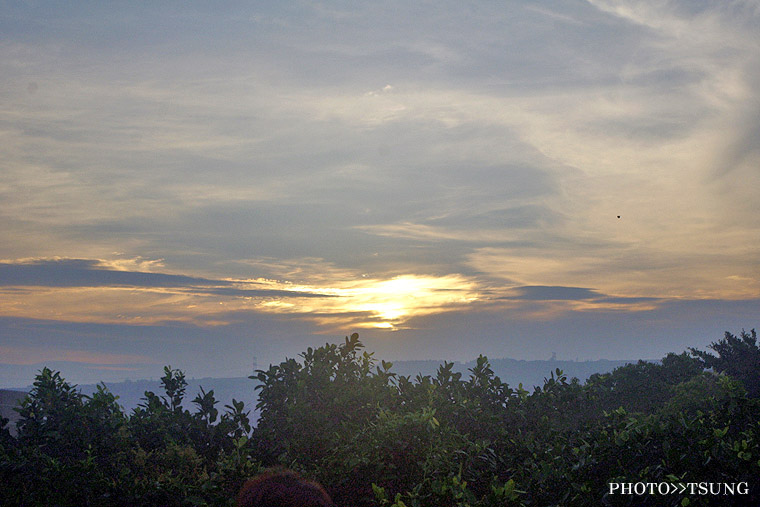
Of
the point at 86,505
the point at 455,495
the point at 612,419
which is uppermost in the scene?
Result: the point at 612,419

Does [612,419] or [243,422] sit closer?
[612,419]

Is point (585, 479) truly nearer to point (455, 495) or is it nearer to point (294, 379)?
point (455, 495)

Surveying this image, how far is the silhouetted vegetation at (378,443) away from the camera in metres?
8.35

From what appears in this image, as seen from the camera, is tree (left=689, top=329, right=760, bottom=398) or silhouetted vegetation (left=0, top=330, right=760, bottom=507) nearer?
silhouetted vegetation (left=0, top=330, right=760, bottom=507)

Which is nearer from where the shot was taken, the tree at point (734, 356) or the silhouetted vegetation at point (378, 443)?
the silhouetted vegetation at point (378, 443)

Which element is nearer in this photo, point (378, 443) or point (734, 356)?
point (378, 443)

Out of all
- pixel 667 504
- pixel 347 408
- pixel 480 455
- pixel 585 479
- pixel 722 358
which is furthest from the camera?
pixel 722 358

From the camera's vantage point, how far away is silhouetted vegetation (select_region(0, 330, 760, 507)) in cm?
835

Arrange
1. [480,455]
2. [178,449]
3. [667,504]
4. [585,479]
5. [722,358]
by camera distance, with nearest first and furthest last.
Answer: [667,504], [585,479], [480,455], [178,449], [722,358]

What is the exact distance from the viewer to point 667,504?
296 inches

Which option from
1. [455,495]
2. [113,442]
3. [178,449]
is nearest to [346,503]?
[455,495]

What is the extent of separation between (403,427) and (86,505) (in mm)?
4791

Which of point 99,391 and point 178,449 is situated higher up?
point 99,391

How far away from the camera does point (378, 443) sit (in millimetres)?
9828
